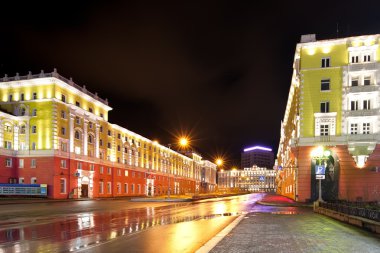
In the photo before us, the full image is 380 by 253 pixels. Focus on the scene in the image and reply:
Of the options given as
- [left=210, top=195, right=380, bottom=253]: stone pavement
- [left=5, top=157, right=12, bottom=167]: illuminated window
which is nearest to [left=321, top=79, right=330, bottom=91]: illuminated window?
[left=210, top=195, right=380, bottom=253]: stone pavement

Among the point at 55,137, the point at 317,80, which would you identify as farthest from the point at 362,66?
the point at 55,137

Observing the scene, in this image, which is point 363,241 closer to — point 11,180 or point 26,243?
point 26,243

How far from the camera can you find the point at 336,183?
139ft

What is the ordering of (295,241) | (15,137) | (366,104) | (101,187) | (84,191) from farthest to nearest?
1. (101,187)
2. (84,191)
3. (15,137)
4. (366,104)
5. (295,241)

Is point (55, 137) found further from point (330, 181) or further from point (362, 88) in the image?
point (362, 88)

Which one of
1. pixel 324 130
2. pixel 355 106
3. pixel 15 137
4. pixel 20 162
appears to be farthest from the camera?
pixel 15 137

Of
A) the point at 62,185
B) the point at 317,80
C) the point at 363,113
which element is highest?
the point at 317,80

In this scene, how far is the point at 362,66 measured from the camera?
43.6 m

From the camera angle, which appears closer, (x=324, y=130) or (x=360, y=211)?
(x=360, y=211)

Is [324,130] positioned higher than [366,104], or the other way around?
[366,104]

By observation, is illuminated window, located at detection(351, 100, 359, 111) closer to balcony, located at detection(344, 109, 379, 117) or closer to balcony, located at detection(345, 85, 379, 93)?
balcony, located at detection(344, 109, 379, 117)

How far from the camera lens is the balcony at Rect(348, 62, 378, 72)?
142ft

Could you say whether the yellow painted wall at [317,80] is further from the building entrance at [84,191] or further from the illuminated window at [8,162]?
the illuminated window at [8,162]

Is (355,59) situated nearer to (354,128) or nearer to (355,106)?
(355,106)
